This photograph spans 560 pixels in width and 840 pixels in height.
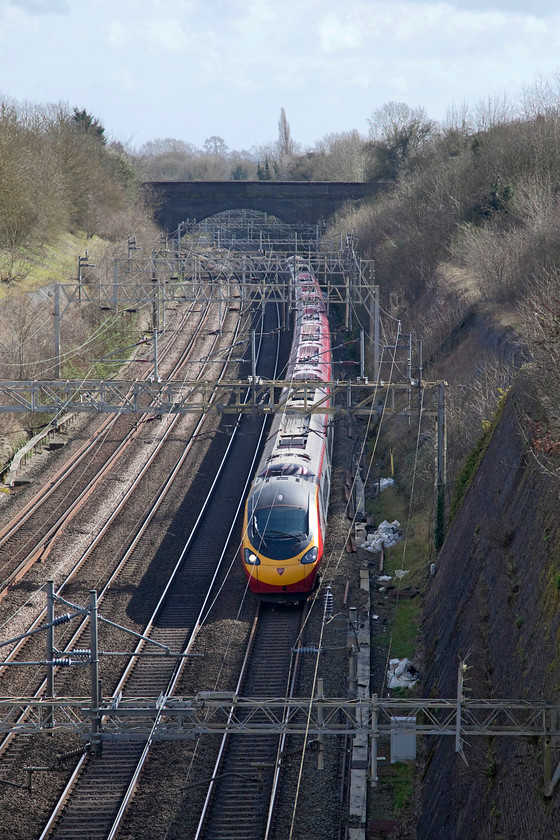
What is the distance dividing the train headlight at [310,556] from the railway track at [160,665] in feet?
7.90

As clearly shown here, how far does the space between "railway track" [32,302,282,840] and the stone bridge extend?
123 feet

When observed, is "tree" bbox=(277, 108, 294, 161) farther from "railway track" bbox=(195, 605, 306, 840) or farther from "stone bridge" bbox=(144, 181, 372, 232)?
"railway track" bbox=(195, 605, 306, 840)

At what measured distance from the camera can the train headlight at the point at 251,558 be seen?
62.3 ft

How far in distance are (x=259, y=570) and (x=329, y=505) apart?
6191 millimetres

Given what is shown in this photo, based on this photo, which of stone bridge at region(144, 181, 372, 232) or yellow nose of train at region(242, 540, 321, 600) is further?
stone bridge at region(144, 181, 372, 232)

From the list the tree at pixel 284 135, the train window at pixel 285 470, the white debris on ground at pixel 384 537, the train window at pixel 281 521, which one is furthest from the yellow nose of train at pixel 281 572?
the tree at pixel 284 135

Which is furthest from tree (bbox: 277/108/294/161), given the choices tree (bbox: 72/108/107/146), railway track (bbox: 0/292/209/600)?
railway track (bbox: 0/292/209/600)

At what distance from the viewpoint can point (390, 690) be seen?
1655cm

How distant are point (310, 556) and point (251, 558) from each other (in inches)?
47.6

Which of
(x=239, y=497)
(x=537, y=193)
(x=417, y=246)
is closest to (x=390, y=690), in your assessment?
(x=239, y=497)

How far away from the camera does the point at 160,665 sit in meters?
17.1

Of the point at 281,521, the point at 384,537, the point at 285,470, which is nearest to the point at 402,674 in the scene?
the point at 281,521

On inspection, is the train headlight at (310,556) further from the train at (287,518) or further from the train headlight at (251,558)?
the train headlight at (251,558)

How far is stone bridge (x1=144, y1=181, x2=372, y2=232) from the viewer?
64.0 metres
